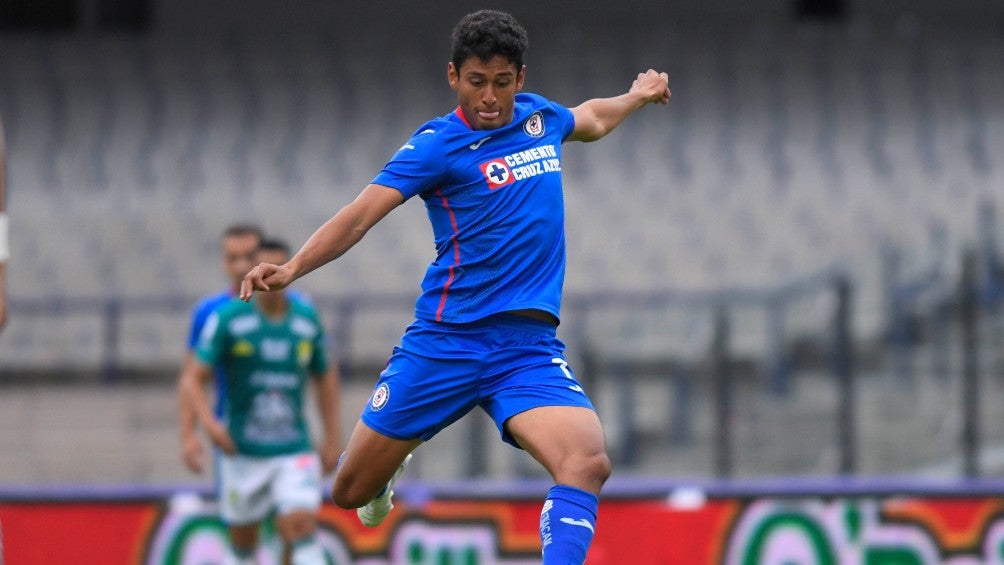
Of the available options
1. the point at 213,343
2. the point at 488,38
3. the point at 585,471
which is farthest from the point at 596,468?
the point at 213,343

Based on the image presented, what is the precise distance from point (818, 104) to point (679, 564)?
8.56 m

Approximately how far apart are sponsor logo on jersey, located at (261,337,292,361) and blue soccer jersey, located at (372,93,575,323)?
281 cm

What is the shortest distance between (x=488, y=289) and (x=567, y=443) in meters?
0.59

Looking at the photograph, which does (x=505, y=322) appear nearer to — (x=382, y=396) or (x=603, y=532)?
(x=382, y=396)

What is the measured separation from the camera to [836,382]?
10000 millimetres

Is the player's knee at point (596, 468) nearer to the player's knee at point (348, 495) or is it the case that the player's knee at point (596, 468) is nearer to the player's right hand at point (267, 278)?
the player's knee at point (348, 495)

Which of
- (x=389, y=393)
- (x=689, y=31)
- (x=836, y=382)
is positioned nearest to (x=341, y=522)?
(x=389, y=393)

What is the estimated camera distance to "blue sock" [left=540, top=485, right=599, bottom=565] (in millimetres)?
4562

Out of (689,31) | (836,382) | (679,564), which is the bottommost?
(679,564)

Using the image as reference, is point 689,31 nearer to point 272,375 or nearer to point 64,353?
point 64,353

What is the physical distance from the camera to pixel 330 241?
460 cm

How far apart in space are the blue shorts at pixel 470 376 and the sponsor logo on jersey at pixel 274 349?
8.73 feet

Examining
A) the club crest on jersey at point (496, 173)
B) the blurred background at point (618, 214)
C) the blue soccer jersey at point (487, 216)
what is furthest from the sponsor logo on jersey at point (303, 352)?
the club crest on jersey at point (496, 173)

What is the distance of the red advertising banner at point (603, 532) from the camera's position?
25.3ft
